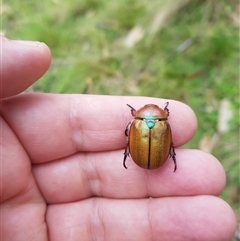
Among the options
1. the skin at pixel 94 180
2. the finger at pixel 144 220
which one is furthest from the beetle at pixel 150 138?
the finger at pixel 144 220

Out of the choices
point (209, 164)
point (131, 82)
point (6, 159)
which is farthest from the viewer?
point (131, 82)

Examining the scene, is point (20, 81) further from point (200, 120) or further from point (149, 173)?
point (200, 120)

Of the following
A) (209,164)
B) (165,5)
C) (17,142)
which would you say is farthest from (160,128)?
(165,5)

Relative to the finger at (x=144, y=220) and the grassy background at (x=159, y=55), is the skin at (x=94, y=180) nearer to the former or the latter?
the finger at (x=144, y=220)

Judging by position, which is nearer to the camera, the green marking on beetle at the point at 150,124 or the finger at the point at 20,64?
the finger at the point at 20,64

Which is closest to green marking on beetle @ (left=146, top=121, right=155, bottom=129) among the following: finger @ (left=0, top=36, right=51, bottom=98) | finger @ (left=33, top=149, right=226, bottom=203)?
finger @ (left=33, top=149, right=226, bottom=203)

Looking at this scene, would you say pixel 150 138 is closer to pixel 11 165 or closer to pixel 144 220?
pixel 144 220

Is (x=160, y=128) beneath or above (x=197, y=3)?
beneath
